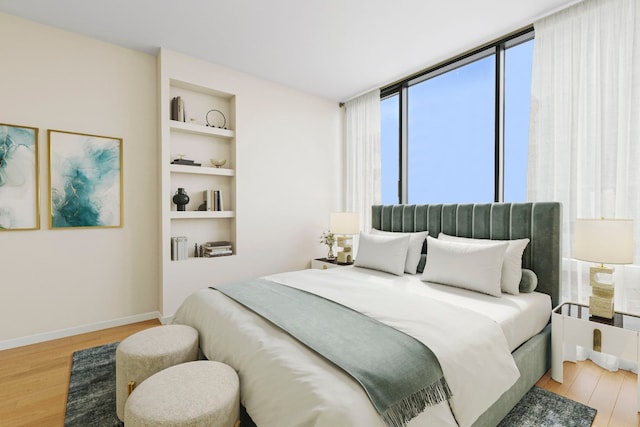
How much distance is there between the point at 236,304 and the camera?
196cm

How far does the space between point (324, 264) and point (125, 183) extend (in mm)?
2460

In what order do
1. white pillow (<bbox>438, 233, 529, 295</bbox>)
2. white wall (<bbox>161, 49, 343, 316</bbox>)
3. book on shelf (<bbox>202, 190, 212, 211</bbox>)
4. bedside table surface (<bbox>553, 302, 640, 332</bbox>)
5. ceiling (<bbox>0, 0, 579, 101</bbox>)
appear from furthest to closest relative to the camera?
book on shelf (<bbox>202, 190, 212, 211</bbox>)
white wall (<bbox>161, 49, 343, 316</bbox>)
ceiling (<bbox>0, 0, 579, 101</bbox>)
white pillow (<bbox>438, 233, 529, 295</bbox>)
bedside table surface (<bbox>553, 302, 640, 332</bbox>)

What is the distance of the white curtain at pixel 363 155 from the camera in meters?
4.20

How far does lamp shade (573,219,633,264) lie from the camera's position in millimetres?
1853

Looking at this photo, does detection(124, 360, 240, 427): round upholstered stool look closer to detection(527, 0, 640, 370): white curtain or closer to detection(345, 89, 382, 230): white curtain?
detection(527, 0, 640, 370): white curtain

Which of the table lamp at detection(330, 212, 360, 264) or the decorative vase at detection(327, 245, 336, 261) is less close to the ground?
the table lamp at detection(330, 212, 360, 264)

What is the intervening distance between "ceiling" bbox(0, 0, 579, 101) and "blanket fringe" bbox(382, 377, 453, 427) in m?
2.71

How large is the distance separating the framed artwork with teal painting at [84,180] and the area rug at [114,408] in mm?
1433

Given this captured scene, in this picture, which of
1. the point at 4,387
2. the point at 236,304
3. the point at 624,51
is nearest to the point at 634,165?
the point at 624,51

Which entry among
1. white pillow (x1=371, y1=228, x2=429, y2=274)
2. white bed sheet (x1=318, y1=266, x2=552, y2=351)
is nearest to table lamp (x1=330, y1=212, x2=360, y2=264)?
white pillow (x1=371, y1=228, x2=429, y2=274)

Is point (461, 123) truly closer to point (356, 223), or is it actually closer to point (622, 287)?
point (356, 223)

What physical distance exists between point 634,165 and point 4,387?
4641 mm

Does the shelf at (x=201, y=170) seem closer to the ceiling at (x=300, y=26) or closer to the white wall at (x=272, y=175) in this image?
the white wall at (x=272, y=175)

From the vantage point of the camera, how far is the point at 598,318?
2002mm
